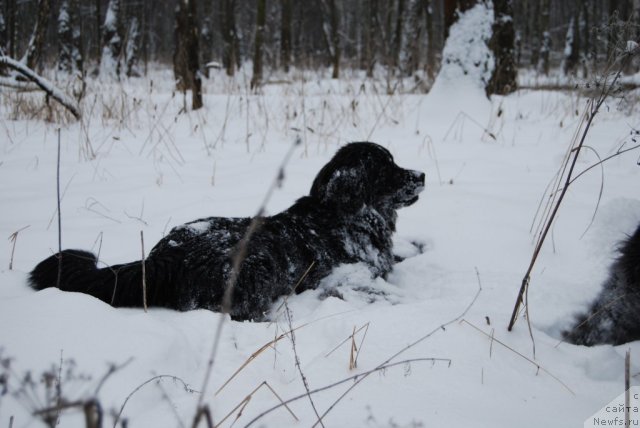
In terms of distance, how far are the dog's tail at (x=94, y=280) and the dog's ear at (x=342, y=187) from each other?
4.30 feet

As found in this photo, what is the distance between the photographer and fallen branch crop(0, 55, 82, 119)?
445 centimetres

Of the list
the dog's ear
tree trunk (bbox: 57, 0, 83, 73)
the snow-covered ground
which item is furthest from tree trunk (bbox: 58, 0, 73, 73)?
the dog's ear

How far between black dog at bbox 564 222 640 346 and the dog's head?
4.54 feet

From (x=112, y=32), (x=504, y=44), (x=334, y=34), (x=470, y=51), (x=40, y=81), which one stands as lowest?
(x=40, y=81)

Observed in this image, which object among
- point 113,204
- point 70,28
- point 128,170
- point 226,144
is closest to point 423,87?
point 226,144

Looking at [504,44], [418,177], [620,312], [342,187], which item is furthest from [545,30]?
[620,312]

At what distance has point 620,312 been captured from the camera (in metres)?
2.04

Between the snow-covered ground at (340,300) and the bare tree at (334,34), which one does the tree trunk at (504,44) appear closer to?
the snow-covered ground at (340,300)

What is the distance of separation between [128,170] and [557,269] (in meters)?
4.16

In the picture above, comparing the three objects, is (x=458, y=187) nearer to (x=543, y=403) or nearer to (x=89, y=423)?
(x=543, y=403)

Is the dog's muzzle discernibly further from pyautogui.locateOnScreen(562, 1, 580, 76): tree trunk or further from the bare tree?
pyautogui.locateOnScreen(562, 1, 580, 76): tree trunk

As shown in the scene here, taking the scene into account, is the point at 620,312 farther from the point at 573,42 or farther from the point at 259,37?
the point at 573,42

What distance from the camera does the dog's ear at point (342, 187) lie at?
2928mm

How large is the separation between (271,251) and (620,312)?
1.81 m
